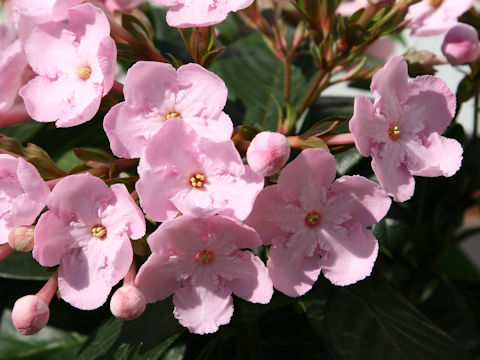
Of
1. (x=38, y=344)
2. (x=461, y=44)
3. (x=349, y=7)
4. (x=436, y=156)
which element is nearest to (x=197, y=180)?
(x=436, y=156)

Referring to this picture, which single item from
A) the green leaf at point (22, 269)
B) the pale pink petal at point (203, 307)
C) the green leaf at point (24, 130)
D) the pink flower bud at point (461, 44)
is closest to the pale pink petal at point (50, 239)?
the pale pink petal at point (203, 307)

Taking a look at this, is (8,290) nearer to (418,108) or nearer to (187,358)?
(187,358)

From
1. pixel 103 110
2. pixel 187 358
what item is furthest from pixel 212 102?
pixel 187 358

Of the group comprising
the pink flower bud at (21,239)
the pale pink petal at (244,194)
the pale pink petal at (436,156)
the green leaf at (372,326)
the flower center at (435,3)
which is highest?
the pale pink petal at (244,194)

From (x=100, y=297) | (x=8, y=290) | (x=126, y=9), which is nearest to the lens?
(x=100, y=297)

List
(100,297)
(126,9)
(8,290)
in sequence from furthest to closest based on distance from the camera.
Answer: (8,290) → (126,9) → (100,297)

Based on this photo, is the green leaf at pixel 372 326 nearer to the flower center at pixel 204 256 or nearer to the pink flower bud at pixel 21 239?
the flower center at pixel 204 256

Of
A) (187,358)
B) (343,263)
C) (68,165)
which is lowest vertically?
(187,358)

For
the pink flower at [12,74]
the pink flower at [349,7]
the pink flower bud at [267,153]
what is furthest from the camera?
the pink flower at [349,7]
